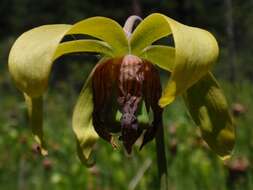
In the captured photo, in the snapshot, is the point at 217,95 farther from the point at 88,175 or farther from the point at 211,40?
the point at 88,175

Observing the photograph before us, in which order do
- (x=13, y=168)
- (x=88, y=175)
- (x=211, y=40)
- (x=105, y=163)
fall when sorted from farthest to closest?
(x=13, y=168), (x=105, y=163), (x=88, y=175), (x=211, y=40)

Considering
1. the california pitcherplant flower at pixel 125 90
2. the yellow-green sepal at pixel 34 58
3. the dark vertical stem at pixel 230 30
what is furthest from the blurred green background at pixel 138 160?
the yellow-green sepal at pixel 34 58

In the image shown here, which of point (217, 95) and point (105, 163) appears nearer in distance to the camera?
point (217, 95)

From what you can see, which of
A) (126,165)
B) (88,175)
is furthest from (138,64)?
(126,165)

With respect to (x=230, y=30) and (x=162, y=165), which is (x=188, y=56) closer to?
(x=162, y=165)

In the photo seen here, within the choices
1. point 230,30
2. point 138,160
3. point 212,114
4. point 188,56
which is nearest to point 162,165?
point 212,114

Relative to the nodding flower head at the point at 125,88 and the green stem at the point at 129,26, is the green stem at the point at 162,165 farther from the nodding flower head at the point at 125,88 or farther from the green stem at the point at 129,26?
the green stem at the point at 129,26

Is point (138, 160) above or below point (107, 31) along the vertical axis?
below
